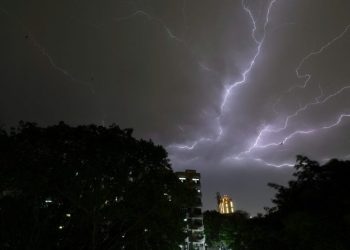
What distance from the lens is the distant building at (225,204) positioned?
247 ft

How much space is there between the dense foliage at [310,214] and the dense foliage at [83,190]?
13.2 ft

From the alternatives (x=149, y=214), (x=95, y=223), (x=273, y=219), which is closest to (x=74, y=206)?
(x=95, y=223)

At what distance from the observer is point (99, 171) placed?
15180 millimetres

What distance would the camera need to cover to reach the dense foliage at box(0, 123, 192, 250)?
1427 centimetres

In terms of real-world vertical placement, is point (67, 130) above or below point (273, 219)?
above

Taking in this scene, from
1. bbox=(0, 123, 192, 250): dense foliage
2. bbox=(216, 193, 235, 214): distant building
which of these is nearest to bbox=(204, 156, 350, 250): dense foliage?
bbox=(0, 123, 192, 250): dense foliage

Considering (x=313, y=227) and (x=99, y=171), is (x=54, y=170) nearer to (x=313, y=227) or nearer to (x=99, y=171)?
(x=99, y=171)

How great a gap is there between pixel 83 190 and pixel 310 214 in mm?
8735

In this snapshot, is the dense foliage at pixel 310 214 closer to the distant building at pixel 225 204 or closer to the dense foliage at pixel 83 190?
the dense foliage at pixel 83 190

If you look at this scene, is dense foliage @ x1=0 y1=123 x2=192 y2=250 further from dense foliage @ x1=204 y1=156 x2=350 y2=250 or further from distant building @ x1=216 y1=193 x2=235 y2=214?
distant building @ x1=216 y1=193 x2=235 y2=214

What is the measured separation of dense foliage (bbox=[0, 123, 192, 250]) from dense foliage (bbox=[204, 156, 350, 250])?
402 centimetres

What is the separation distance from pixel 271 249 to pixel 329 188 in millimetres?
4279

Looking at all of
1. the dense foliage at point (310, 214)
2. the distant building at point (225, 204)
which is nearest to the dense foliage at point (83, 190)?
the dense foliage at point (310, 214)

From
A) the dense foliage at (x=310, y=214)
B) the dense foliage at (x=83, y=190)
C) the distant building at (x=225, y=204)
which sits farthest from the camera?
the distant building at (x=225, y=204)
